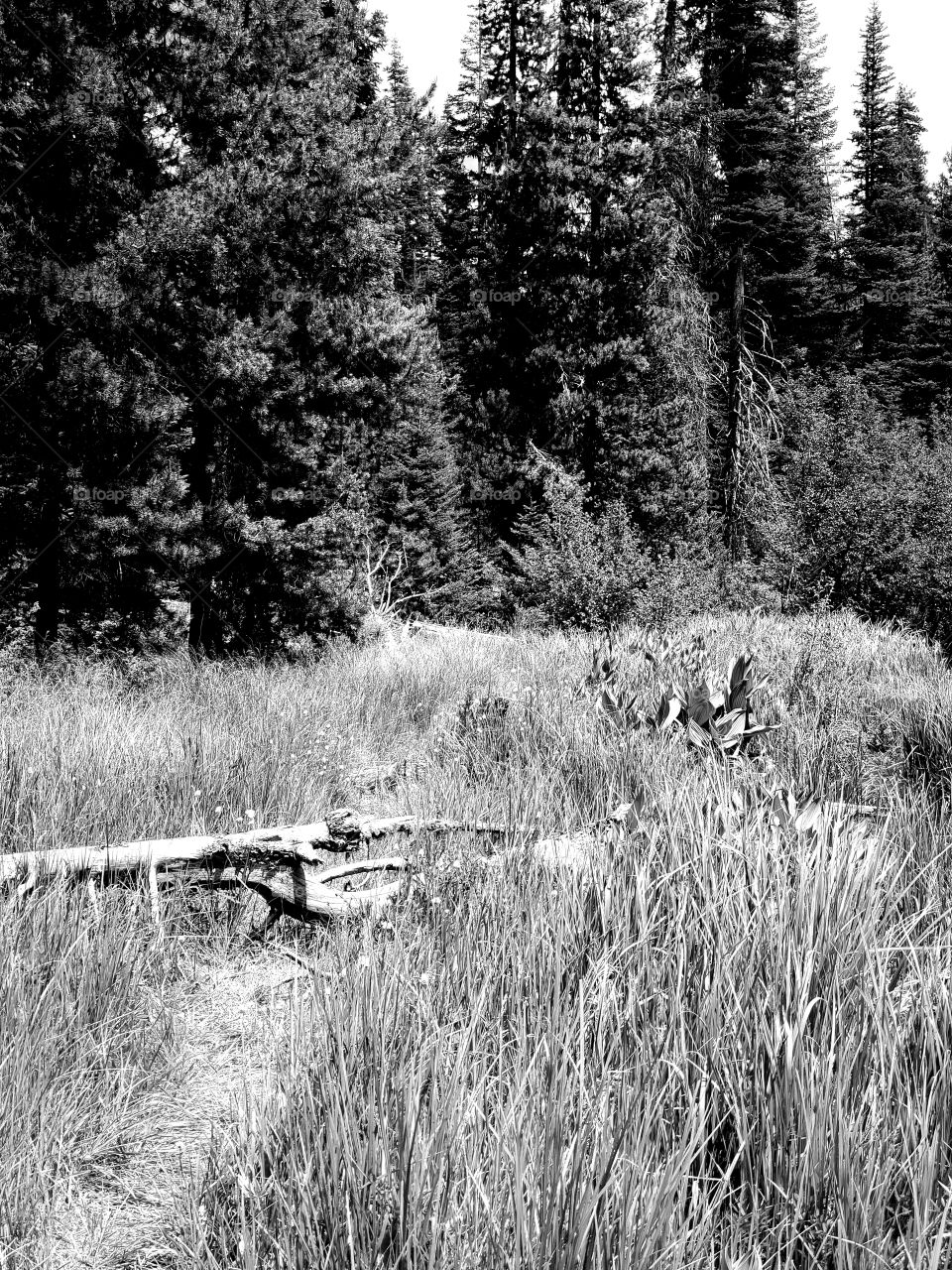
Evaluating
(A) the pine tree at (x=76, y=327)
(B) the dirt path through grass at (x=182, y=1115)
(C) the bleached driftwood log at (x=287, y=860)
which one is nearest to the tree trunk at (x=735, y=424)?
(A) the pine tree at (x=76, y=327)

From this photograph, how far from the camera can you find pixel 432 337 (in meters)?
12.5

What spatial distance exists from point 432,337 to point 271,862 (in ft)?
33.8

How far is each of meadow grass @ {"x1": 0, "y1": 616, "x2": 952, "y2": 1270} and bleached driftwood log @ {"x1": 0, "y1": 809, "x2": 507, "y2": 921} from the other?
16 centimetres

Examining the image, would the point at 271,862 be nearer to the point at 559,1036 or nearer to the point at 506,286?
the point at 559,1036

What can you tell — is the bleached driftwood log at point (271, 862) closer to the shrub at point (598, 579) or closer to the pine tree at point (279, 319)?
the pine tree at point (279, 319)

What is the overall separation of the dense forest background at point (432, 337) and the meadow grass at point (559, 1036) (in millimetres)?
5871

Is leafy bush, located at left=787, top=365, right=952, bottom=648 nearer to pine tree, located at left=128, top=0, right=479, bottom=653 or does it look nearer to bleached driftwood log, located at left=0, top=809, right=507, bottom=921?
pine tree, located at left=128, top=0, right=479, bottom=653

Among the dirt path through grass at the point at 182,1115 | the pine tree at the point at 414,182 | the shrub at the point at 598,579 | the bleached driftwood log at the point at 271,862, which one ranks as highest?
Answer: the pine tree at the point at 414,182

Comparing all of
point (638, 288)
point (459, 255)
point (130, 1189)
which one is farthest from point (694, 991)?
point (459, 255)

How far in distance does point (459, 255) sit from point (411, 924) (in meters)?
32.6

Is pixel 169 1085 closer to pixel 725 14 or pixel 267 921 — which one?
pixel 267 921

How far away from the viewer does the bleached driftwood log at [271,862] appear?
3238 mm

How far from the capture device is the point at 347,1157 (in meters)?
1.51

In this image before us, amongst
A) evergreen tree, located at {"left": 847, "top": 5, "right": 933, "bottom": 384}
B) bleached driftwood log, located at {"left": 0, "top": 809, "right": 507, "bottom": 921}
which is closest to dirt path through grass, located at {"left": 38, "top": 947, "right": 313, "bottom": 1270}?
bleached driftwood log, located at {"left": 0, "top": 809, "right": 507, "bottom": 921}
